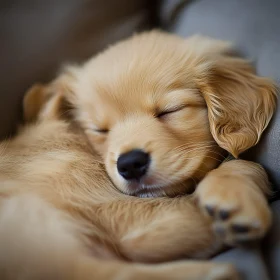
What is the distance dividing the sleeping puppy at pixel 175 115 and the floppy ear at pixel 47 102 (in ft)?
0.30

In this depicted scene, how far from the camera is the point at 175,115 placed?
4.35 ft

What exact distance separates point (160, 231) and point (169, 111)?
425mm

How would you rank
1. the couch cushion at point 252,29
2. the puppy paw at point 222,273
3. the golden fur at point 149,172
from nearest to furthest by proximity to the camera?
1. the puppy paw at point 222,273
2. the golden fur at point 149,172
3. the couch cushion at point 252,29

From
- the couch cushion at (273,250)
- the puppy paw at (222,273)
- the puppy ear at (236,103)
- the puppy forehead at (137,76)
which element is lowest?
the couch cushion at (273,250)

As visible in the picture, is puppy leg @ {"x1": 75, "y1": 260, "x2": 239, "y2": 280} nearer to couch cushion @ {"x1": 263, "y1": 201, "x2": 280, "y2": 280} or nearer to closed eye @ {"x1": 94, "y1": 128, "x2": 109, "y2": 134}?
couch cushion @ {"x1": 263, "y1": 201, "x2": 280, "y2": 280}

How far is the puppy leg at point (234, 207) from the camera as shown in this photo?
979mm

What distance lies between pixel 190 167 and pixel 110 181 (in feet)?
0.82

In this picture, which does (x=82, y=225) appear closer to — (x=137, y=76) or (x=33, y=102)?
(x=137, y=76)

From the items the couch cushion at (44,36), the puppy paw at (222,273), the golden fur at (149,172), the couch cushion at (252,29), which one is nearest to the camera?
the puppy paw at (222,273)

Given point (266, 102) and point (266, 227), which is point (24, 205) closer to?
point (266, 227)

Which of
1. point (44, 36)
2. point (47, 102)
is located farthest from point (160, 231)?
point (44, 36)

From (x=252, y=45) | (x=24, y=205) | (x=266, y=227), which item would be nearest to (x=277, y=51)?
(x=252, y=45)

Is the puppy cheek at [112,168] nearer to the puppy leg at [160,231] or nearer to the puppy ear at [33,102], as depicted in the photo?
the puppy leg at [160,231]

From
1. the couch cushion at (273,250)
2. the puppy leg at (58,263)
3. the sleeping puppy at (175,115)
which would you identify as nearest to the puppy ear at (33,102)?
the sleeping puppy at (175,115)
